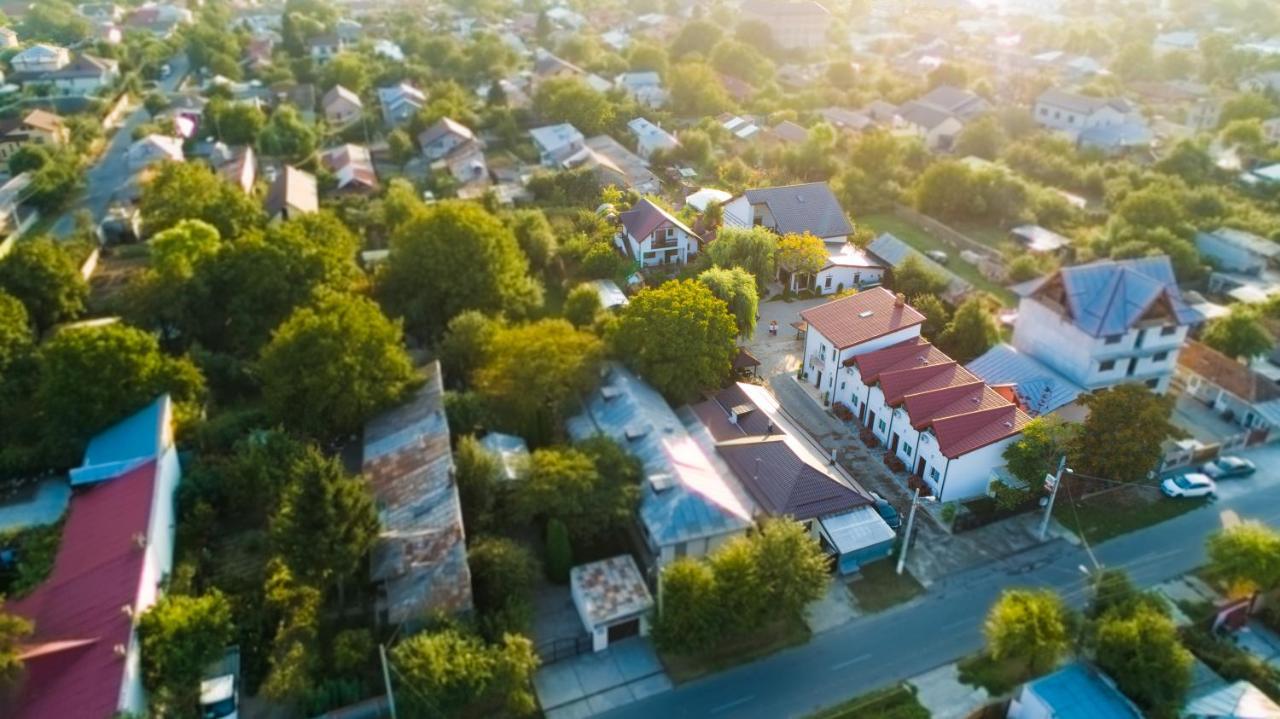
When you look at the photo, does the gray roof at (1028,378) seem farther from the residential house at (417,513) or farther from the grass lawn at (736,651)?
the residential house at (417,513)

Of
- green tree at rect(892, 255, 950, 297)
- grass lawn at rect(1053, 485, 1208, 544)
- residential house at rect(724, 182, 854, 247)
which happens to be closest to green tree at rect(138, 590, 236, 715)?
grass lawn at rect(1053, 485, 1208, 544)

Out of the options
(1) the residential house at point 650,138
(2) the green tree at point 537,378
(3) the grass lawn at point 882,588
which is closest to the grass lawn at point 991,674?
(3) the grass lawn at point 882,588

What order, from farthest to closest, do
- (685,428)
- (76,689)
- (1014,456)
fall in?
(685,428), (1014,456), (76,689)

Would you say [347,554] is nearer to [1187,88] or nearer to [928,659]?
[928,659]

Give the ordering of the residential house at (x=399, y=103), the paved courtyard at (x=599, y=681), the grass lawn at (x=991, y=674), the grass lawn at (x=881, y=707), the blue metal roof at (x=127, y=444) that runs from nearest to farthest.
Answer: the grass lawn at (x=881, y=707), the paved courtyard at (x=599, y=681), the grass lawn at (x=991, y=674), the blue metal roof at (x=127, y=444), the residential house at (x=399, y=103)

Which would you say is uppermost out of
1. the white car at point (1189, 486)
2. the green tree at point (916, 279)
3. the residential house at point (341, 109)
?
the green tree at point (916, 279)

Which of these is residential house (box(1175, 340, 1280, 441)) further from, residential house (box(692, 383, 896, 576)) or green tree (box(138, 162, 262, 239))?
green tree (box(138, 162, 262, 239))

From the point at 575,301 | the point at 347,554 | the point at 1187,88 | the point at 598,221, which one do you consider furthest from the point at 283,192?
the point at 1187,88
